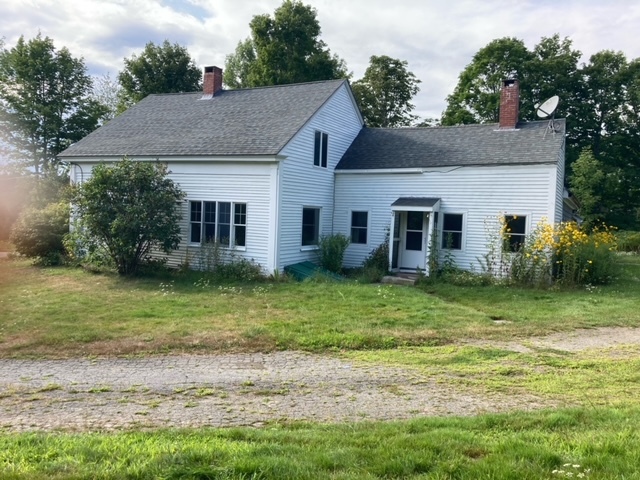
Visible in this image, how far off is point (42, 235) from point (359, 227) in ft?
38.0

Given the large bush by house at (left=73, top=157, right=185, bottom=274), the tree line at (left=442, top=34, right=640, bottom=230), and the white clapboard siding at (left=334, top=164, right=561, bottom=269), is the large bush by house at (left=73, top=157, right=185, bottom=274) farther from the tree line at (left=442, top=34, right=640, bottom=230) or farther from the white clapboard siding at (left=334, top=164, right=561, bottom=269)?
the tree line at (left=442, top=34, right=640, bottom=230)

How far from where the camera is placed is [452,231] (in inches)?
684

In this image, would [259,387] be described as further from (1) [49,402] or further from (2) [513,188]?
(2) [513,188]

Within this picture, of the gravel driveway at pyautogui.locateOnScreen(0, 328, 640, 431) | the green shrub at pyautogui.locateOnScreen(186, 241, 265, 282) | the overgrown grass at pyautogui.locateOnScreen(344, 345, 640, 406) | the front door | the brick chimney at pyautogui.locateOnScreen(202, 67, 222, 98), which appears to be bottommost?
the gravel driveway at pyautogui.locateOnScreen(0, 328, 640, 431)

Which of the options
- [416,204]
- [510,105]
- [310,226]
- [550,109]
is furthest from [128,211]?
[550,109]

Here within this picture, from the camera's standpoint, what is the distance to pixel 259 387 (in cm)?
617

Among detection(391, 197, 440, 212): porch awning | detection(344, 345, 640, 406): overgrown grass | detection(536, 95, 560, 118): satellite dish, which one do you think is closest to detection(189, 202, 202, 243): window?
detection(391, 197, 440, 212): porch awning

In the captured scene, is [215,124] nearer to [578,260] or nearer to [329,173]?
[329,173]

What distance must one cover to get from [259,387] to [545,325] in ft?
21.3

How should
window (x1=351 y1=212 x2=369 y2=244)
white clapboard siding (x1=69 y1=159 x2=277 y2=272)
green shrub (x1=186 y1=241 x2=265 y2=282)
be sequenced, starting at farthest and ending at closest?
1. window (x1=351 y1=212 x2=369 y2=244)
2. white clapboard siding (x1=69 y1=159 x2=277 y2=272)
3. green shrub (x1=186 y1=241 x2=265 y2=282)

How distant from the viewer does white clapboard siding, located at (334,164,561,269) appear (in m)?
15.9

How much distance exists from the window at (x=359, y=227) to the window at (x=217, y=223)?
15.0 ft

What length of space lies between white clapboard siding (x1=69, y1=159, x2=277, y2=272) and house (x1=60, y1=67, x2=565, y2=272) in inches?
1.4

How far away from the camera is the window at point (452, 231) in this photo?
17281 mm
